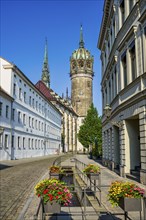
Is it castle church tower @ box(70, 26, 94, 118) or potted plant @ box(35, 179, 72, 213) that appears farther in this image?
castle church tower @ box(70, 26, 94, 118)

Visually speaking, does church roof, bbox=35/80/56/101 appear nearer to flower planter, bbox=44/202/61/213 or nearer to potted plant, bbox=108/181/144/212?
potted plant, bbox=108/181/144/212

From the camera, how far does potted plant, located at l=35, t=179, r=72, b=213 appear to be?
4.73 m

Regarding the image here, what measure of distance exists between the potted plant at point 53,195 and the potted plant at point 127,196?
0.91 m

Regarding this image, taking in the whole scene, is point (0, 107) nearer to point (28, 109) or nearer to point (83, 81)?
point (28, 109)

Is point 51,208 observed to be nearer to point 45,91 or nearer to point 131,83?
point 131,83

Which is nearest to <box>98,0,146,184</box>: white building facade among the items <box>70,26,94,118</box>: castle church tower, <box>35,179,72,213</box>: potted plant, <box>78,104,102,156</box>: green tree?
<box>35,179,72,213</box>: potted plant

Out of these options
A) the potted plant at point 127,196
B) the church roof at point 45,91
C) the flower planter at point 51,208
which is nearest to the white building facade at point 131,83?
the potted plant at point 127,196

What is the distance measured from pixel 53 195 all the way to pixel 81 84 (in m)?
103

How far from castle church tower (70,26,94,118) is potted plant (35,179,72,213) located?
102 metres

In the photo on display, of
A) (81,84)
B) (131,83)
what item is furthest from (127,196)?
(81,84)

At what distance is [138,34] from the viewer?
13.4 m

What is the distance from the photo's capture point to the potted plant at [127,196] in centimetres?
464

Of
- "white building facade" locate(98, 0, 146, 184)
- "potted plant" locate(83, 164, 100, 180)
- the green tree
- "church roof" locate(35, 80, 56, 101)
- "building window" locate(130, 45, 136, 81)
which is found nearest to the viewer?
"potted plant" locate(83, 164, 100, 180)

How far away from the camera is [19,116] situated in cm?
3972
